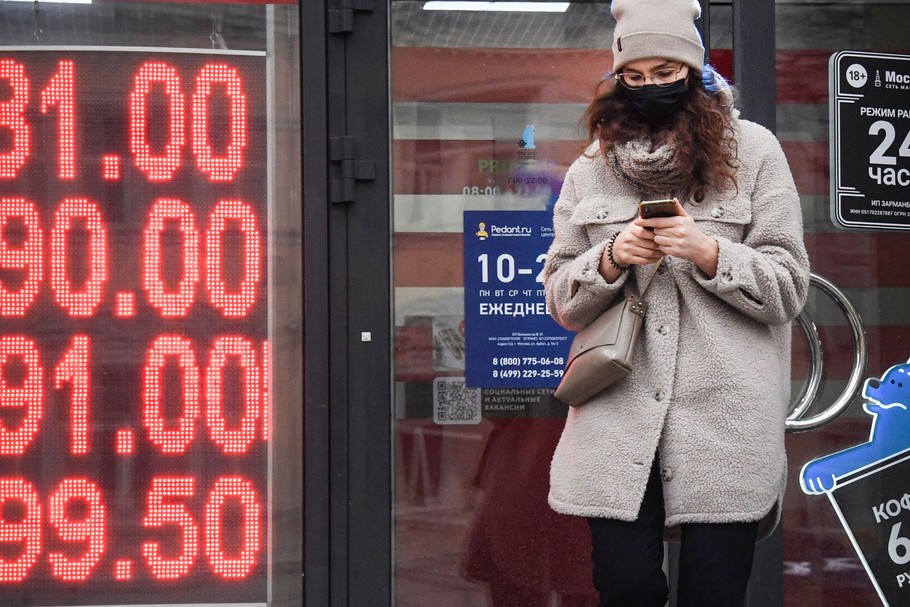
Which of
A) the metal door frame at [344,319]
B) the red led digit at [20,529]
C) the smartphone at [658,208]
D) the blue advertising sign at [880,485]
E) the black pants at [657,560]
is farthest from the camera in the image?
the blue advertising sign at [880,485]

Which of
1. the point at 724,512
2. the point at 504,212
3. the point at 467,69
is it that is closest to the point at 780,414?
the point at 724,512

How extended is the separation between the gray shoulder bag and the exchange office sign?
75.4 inches

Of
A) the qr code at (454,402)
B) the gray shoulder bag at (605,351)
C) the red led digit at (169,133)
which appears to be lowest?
the qr code at (454,402)

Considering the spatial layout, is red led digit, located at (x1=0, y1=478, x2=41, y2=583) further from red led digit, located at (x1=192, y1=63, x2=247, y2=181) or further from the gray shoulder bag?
the gray shoulder bag

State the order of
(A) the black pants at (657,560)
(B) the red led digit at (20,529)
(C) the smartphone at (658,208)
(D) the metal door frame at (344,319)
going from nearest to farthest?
(C) the smartphone at (658,208)
(A) the black pants at (657,560)
(B) the red led digit at (20,529)
(D) the metal door frame at (344,319)

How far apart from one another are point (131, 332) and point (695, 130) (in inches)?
83.7

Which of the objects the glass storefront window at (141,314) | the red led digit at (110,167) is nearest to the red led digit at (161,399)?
the glass storefront window at (141,314)

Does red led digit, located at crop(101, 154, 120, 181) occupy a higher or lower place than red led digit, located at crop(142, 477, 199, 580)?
higher

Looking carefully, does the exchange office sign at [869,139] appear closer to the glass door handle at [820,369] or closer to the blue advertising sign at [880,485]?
the glass door handle at [820,369]

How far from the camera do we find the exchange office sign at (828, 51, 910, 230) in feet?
13.7

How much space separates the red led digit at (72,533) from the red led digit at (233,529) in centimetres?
36

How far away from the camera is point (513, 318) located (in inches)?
157

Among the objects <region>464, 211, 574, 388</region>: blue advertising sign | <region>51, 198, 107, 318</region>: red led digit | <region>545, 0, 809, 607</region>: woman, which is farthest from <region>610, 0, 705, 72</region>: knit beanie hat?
<region>51, 198, 107, 318</region>: red led digit

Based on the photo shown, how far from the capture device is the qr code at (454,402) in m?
4.01
